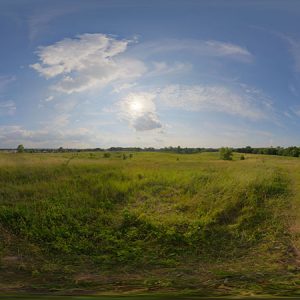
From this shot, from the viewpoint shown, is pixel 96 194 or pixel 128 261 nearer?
pixel 128 261

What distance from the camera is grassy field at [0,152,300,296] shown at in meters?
6.32

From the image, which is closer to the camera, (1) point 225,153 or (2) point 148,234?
(2) point 148,234

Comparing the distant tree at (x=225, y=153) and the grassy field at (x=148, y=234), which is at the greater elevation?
the distant tree at (x=225, y=153)

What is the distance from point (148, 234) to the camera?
936 centimetres

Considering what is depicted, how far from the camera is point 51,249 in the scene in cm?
836

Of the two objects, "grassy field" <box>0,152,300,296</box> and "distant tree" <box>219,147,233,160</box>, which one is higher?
"distant tree" <box>219,147,233,160</box>

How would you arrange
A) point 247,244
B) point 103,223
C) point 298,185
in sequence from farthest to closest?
point 298,185
point 103,223
point 247,244

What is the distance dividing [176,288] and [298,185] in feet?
39.0

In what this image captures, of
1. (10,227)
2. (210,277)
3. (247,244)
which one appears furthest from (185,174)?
(210,277)

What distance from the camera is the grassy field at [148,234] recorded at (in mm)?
6324

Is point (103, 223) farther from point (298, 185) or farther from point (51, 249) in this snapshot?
point (298, 185)

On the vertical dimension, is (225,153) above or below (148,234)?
above

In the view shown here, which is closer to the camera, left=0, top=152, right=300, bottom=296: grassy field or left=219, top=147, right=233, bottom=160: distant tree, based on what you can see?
left=0, top=152, right=300, bottom=296: grassy field

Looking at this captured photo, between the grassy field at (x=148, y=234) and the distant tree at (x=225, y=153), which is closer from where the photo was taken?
the grassy field at (x=148, y=234)
